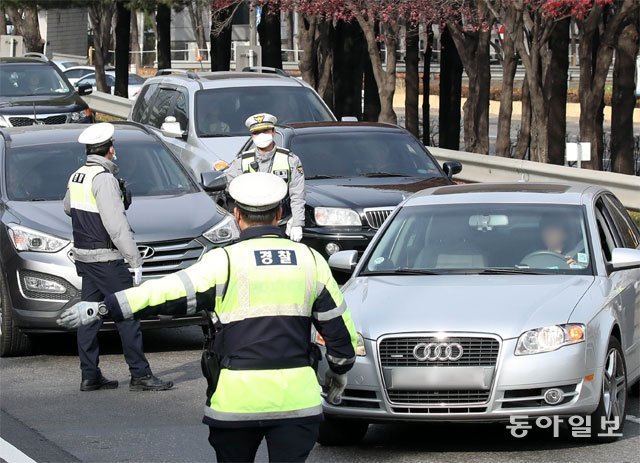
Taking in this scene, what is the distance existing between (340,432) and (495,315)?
1086 mm

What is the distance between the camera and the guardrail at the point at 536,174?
1867 centimetres

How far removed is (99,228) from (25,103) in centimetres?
1558

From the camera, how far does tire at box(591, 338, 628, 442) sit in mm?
8133

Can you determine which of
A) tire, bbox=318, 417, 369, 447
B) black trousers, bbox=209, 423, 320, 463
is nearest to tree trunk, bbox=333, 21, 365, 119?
tire, bbox=318, 417, 369, 447

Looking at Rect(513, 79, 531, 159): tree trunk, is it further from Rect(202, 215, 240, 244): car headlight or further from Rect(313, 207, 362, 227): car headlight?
Rect(202, 215, 240, 244): car headlight

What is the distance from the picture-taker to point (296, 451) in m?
5.38

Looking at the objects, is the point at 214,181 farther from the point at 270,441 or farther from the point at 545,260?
the point at 270,441

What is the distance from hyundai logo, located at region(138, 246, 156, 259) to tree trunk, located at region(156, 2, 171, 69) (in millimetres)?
27033

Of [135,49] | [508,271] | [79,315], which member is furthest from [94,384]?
[135,49]

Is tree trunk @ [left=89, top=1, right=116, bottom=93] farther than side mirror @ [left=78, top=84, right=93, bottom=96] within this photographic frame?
Yes

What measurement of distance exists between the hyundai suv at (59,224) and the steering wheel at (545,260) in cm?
317

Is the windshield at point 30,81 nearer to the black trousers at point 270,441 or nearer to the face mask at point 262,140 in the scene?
the face mask at point 262,140

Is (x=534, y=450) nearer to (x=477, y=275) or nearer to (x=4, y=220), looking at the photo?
(x=477, y=275)

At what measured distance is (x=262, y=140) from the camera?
40.5ft
